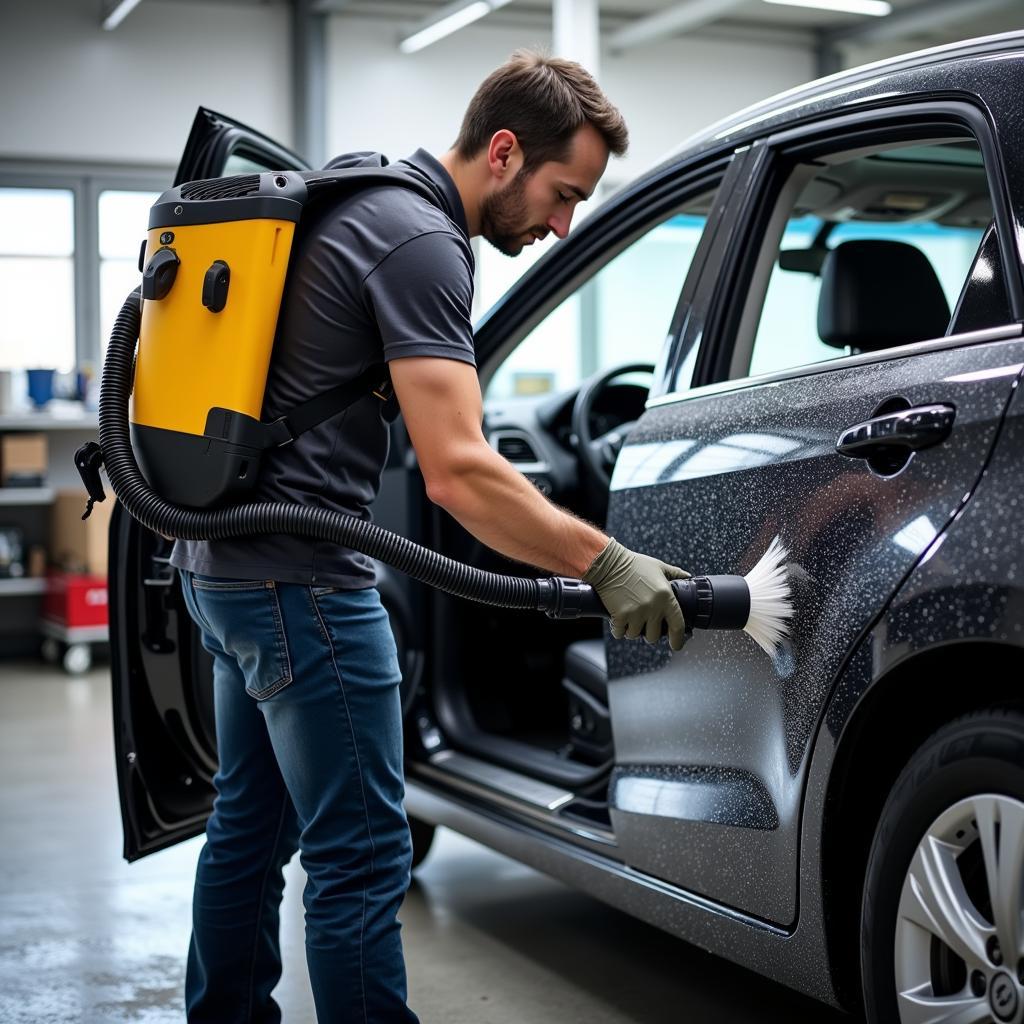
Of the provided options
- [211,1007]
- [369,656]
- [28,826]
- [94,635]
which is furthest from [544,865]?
[94,635]

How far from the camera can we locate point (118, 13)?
8.67 metres

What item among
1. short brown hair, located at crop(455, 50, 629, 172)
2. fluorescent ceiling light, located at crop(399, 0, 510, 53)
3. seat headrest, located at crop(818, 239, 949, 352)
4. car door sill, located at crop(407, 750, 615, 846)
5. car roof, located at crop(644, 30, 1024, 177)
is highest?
fluorescent ceiling light, located at crop(399, 0, 510, 53)

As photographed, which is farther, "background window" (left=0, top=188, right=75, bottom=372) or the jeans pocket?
"background window" (left=0, top=188, right=75, bottom=372)

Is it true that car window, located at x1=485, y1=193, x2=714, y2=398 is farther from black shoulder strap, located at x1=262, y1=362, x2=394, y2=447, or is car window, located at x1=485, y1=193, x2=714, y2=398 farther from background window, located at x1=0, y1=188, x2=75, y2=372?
black shoulder strap, located at x1=262, y1=362, x2=394, y2=447

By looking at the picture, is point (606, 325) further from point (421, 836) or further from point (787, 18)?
point (421, 836)

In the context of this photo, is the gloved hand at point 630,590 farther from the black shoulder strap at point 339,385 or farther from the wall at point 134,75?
the wall at point 134,75

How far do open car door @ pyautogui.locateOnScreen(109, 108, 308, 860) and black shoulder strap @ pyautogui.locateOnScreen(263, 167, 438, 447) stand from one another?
2.59ft

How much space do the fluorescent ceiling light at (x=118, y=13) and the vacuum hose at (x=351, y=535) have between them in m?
7.35

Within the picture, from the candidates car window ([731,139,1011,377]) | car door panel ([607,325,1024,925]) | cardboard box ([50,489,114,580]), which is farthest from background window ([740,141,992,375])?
cardboard box ([50,489,114,580])

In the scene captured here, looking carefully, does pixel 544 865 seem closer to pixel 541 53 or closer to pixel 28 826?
pixel 541 53

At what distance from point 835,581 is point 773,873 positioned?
43 cm

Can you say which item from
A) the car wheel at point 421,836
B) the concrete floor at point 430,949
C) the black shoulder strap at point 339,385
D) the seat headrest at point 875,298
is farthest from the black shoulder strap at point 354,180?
the car wheel at point 421,836

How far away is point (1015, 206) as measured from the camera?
1670 millimetres

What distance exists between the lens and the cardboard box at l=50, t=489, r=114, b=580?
7637 millimetres
